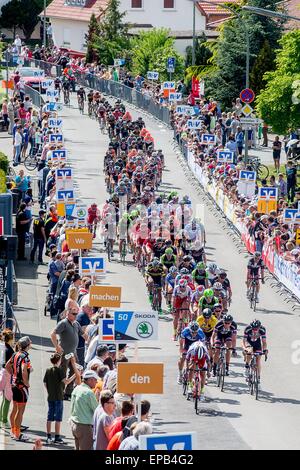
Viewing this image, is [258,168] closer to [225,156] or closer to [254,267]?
[225,156]

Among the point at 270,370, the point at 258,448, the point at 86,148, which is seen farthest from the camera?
the point at 86,148

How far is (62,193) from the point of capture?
4109 cm

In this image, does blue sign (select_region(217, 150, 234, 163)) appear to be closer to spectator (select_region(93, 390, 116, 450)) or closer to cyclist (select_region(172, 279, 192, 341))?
cyclist (select_region(172, 279, 192, 341))

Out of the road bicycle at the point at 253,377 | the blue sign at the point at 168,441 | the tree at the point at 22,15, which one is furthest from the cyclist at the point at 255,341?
the tree at the point at 22,15

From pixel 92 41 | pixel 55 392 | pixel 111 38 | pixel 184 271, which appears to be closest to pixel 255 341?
pixel 184 271

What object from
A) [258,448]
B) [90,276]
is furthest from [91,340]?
[90,276]

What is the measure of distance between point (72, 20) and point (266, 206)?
61.2 meters

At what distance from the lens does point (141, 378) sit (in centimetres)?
2275

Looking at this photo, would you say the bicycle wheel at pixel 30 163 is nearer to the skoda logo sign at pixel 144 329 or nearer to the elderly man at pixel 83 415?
the skoda logo sign at pixel 144 329

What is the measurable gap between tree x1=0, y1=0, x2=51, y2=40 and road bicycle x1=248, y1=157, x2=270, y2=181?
61.5 meters

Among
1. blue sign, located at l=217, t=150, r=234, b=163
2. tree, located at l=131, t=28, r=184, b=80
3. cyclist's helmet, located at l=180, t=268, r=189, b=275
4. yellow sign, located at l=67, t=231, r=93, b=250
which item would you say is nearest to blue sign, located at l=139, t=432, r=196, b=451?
cyclist's helmet, located at l=180, t=268, r=189, b=275

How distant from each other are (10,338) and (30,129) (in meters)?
31.1
